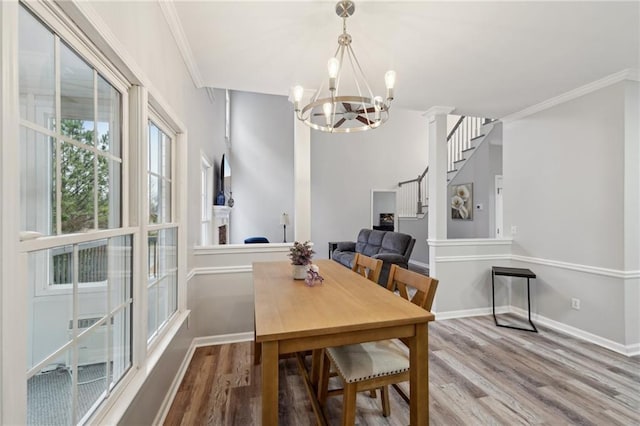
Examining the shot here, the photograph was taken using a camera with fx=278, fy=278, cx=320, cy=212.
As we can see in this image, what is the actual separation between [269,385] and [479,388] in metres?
1.77

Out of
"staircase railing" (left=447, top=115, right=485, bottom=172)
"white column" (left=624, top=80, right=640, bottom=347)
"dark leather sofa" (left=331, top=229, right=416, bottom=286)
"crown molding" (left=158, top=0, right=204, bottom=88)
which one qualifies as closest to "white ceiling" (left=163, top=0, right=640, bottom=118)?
"crown molding" (left=158, top=0, right=204, bottom=88)

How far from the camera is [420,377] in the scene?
1.36 metres

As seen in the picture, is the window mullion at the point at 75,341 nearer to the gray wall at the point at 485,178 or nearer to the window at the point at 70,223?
the window at the point at 70,223

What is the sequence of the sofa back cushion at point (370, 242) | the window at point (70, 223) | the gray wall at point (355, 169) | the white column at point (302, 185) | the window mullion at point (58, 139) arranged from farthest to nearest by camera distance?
the gray wall at point (355, 169) → the sofa back cushion at point (370, 242) → the white column at point (302, 185) → the window mullion at point (58, 139) → the window at point (70, 223)

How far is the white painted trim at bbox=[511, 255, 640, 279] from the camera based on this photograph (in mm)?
2586

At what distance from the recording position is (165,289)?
203 cm

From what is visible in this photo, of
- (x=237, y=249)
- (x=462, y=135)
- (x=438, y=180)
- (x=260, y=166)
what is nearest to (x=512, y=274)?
(x=438, y=180)

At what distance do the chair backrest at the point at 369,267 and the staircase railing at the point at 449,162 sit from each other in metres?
4.74

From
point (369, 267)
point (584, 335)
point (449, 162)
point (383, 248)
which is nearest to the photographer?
point (369, 267)

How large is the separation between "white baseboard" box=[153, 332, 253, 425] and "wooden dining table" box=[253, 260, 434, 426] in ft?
3.06

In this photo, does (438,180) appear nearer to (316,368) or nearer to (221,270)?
(316,368)

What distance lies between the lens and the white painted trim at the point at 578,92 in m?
2.56

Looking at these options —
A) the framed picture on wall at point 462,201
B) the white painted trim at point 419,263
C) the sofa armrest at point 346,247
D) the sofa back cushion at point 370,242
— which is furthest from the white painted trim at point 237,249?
the framed picture on wall at point 462,201

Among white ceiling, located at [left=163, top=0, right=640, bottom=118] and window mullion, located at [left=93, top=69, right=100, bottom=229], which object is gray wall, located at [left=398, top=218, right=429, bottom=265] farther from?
window mullion, located at [left=93, top=69, right=100, bottom=229]
